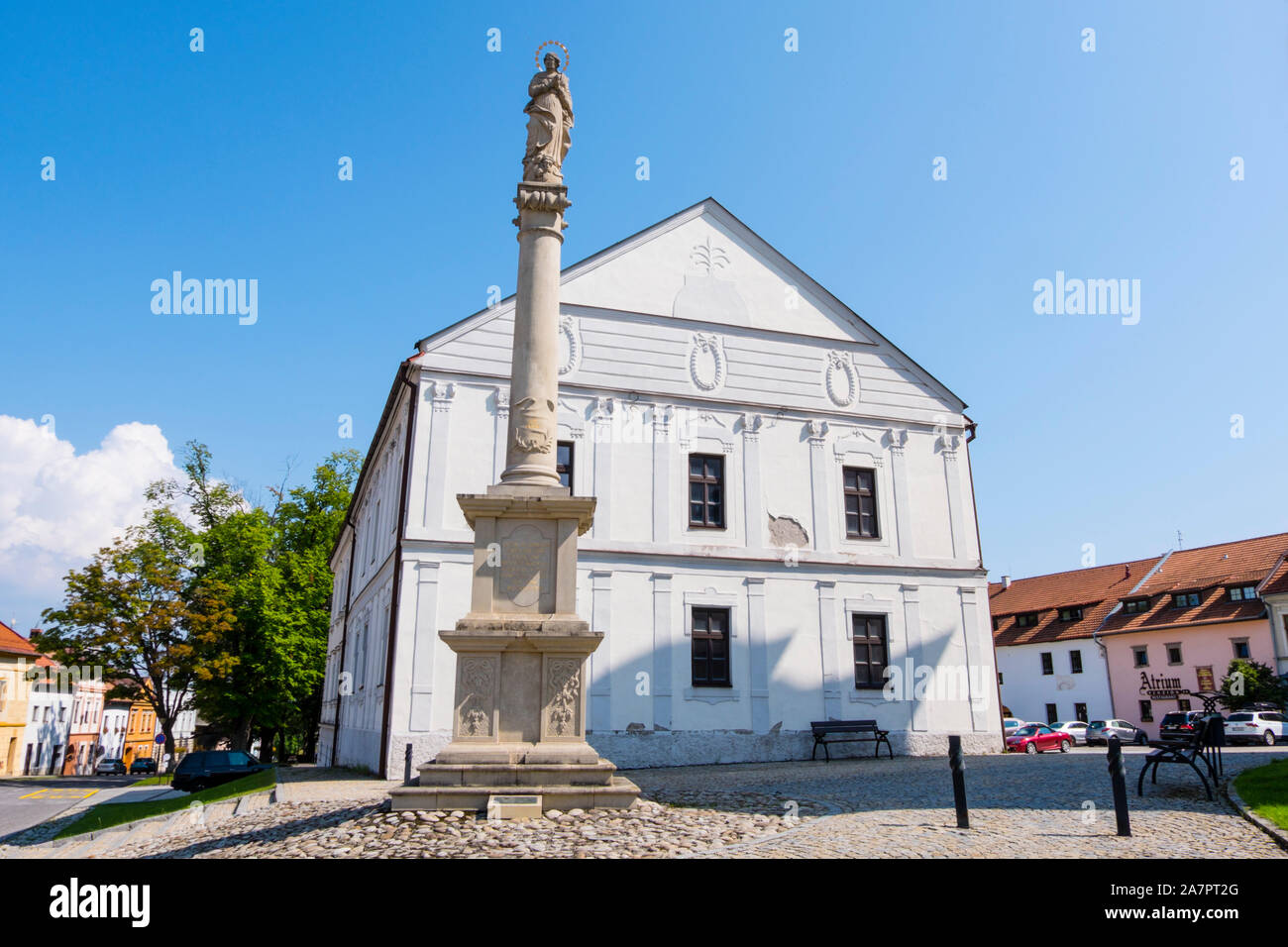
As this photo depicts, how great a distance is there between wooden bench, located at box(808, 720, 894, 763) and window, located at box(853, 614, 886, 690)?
1.02m

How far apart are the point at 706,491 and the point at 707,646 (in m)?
3.56

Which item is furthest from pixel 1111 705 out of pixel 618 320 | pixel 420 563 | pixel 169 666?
pixel 169 666

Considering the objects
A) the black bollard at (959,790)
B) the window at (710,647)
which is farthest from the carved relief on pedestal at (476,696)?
the window at (710,647)

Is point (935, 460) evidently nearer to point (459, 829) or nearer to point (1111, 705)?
point (459, 829)

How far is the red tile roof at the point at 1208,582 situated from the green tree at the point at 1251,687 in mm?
3030

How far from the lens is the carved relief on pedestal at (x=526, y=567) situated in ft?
30.2

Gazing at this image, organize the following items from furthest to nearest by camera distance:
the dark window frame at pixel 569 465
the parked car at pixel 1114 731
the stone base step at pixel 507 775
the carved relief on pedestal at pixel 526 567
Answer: the parked car at pixel 1114 731, the dark window frame at pixel 569 465, the carved relief on pedestal at pixel 526 567, the stone base step at pixel 507 775

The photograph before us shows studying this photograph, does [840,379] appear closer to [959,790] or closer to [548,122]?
[548,122]

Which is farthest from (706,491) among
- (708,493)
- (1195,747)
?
(1195,747)

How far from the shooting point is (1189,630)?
4034 cm

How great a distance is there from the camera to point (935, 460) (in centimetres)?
2219

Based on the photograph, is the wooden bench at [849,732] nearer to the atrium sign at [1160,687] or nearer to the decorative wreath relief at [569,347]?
the decorative wreath relief at [569,347]

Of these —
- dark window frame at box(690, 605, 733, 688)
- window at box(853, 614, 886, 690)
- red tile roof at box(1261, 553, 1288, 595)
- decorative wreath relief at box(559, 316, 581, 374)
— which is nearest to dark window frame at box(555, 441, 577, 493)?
decorative wreath relief at box(559, 316, 581, 374)
